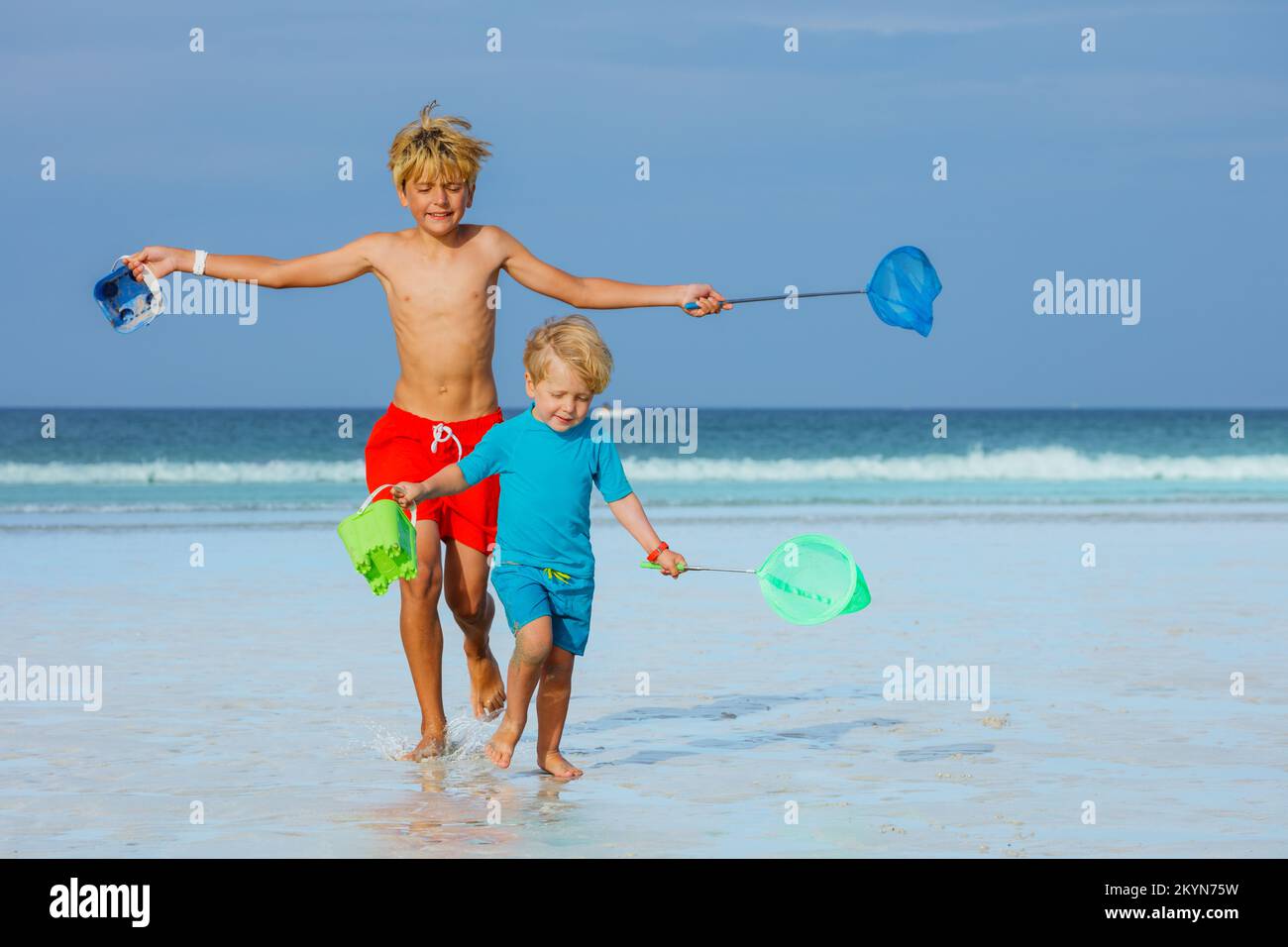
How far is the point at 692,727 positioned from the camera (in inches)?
253

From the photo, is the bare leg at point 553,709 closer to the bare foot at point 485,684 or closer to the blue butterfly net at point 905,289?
the bare foot at point 485,684

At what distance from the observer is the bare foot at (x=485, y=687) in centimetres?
646

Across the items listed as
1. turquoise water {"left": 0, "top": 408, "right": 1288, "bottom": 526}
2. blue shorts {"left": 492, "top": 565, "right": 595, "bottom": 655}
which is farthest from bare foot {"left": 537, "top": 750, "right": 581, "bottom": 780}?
turquoise water {"left": 0, "top": 408, "right": 1288, "bottom": 526}

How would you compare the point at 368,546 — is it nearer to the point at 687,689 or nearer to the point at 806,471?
the point at 687,689

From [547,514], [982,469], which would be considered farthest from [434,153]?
[982,469]

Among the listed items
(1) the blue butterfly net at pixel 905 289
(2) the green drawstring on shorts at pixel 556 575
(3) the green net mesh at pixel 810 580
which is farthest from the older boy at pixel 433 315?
(3) the green net mesh at pixel 810 580

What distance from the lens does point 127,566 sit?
1242cm

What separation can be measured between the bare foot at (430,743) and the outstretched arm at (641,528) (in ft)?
3.45

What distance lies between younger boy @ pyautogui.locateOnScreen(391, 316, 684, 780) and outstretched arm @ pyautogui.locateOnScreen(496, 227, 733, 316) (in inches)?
15.3

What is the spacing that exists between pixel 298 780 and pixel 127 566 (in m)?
7.54

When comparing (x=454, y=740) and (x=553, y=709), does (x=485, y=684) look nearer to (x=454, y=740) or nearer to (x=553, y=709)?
(x=454, y=740)

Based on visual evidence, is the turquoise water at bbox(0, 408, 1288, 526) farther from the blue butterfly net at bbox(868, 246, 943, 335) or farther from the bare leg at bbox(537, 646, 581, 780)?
the blue butterfly net at bbox(868, 246, 943, 335)

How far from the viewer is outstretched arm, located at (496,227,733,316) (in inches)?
224
